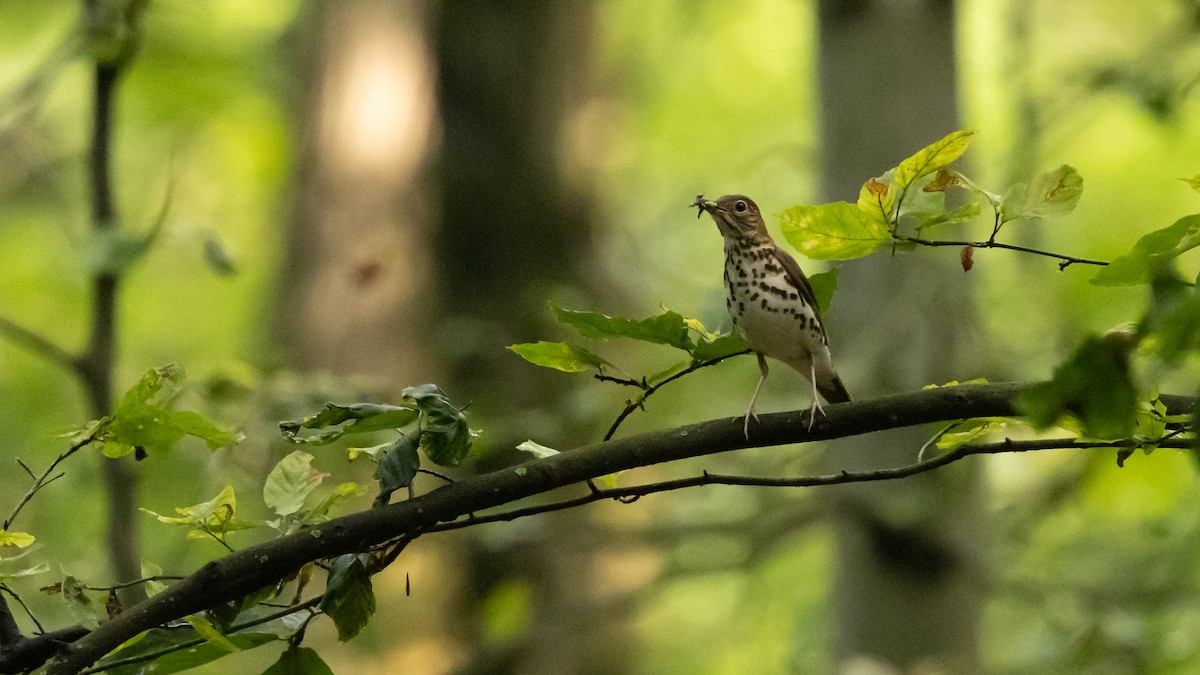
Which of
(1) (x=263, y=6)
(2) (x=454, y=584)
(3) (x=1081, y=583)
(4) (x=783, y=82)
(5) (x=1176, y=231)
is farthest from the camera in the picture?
(4) (x=783, y=82)

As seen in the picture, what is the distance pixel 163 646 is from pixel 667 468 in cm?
637

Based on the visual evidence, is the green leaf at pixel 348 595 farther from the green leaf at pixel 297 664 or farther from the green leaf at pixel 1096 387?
the green leaf at pixel 1096 387

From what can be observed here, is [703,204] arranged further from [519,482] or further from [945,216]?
[519,482]

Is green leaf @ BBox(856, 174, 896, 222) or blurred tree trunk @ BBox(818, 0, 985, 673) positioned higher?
green leaf @ BBox(856, 174, 896, 222)

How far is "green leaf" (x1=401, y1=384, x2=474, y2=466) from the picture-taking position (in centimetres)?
153

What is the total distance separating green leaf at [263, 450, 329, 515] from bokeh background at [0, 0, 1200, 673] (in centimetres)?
32

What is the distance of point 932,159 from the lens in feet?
4.93

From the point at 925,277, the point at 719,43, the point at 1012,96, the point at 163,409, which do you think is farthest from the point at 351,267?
the point at 719,43

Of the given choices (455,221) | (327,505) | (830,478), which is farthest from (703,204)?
(455,221)

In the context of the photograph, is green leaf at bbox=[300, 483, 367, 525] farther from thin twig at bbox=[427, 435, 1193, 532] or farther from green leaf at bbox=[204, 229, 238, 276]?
green leaf at bbox=[204, 229, 238, 276]

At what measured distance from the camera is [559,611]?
5.94 metres

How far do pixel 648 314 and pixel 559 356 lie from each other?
4.68 meters

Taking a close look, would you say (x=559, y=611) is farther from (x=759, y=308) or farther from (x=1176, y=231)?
(x=1176, y=231)

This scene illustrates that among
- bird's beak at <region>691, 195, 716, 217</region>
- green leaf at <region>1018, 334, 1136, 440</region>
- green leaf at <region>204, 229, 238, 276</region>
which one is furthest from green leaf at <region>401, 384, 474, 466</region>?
green leaf at <region>204, 229, 238, 276</region>
